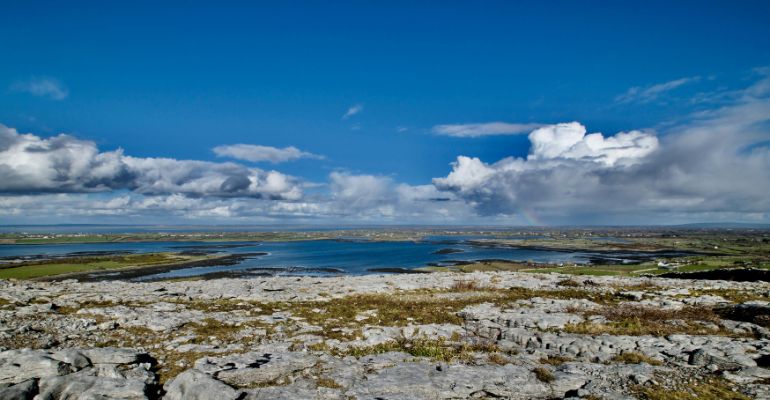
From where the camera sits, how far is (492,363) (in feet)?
49.5

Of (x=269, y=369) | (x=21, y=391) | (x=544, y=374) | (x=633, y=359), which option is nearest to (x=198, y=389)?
(x=269, y=369)

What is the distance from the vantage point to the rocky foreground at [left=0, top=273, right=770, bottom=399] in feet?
40.3

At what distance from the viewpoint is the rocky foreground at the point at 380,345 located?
1227 cm

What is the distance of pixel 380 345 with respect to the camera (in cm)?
1772

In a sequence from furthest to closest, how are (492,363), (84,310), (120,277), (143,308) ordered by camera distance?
(120,277)
(143,308)
(84,310)
(492,363)

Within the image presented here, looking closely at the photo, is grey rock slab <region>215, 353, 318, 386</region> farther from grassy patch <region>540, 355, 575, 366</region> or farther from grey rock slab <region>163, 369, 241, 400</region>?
grassy patch <region>540, 355, 575, 366</region>

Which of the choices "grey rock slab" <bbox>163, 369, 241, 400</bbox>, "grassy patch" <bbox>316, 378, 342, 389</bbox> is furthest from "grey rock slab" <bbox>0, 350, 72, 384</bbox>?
"grassy patch" <bbox>316, 378, 342, 389</bbox>

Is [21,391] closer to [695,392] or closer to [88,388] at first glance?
[88,388]

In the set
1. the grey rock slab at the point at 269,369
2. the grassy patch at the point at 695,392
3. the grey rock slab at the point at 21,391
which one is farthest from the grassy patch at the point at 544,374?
the grey rock slab at the point at 21,391

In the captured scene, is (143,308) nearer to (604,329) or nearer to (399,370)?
(399,370)

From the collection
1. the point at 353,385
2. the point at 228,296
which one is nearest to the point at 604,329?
the point at 353,385

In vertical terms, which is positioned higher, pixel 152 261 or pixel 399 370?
pixel 399 370

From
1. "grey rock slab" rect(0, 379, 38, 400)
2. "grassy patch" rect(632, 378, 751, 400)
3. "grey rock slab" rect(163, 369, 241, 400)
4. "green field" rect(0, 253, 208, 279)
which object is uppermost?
"grey rock slab" rect(0, 379, 38, 400)

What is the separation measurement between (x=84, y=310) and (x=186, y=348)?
1110 cm
